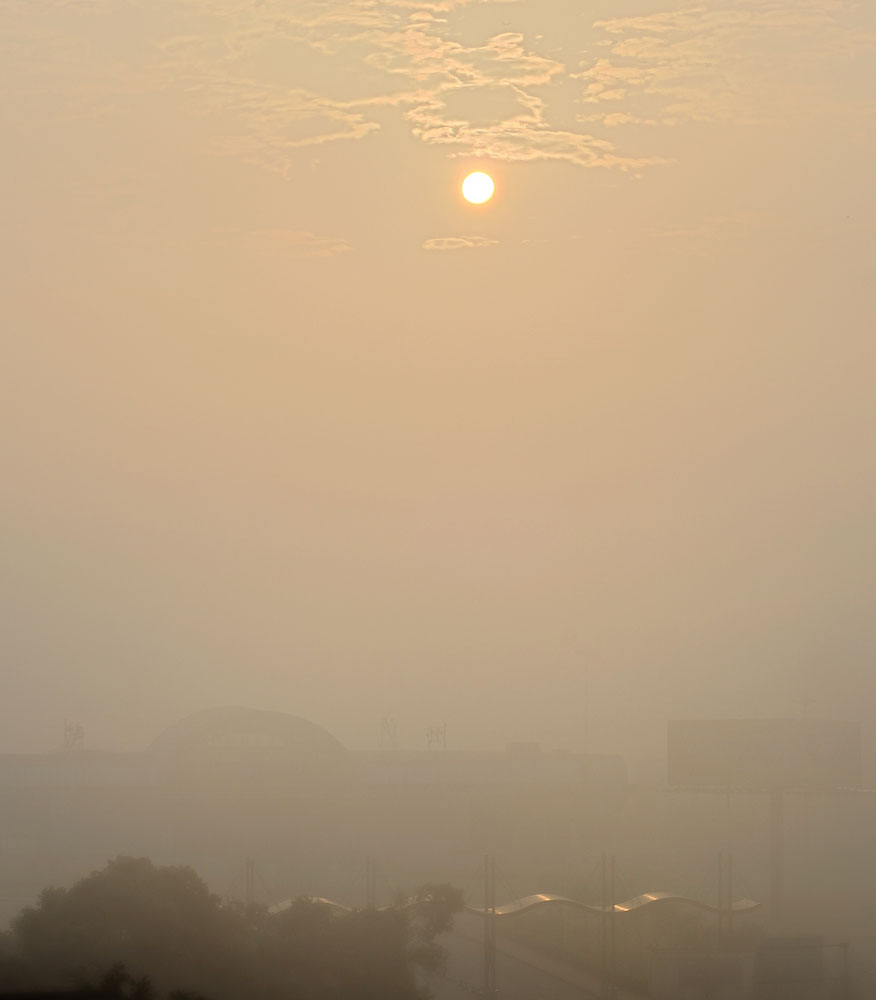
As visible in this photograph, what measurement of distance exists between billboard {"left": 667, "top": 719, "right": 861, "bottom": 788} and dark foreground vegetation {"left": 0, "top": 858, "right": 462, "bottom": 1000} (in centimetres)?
2706

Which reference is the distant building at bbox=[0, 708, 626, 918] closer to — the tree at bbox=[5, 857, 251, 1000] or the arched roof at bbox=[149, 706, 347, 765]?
the arched roof at bbox=[149, 706, 347, 765]

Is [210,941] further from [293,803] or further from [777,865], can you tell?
[293,803]

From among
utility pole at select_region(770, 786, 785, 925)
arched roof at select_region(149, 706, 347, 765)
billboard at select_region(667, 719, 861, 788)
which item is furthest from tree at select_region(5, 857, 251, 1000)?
arched roof at select_region(149, 706, 347, 765)

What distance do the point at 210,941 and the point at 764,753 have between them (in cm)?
3279

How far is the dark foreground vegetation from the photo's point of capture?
17.9 m

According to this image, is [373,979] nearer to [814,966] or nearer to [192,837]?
[814,966]

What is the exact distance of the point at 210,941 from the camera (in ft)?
64.6

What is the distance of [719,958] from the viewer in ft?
86.7

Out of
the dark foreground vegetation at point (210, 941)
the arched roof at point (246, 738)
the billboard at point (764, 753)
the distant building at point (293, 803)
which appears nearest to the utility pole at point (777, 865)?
the billboard at point (764, 753)

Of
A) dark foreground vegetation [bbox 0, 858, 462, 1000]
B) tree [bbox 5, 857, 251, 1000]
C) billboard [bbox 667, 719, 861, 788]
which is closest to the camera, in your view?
tree [bbox 5, 857, 251, 1000]

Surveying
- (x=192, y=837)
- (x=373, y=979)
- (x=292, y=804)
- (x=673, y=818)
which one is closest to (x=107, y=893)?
(x=373, y=979)

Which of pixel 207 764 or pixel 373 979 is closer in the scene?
pixel 373 979

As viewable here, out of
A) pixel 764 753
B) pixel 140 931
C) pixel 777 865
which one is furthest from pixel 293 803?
pixel 140 931

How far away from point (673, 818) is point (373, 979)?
40.7m
